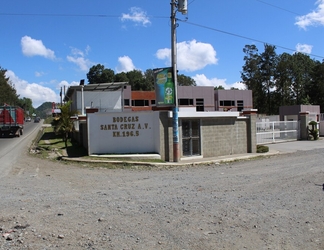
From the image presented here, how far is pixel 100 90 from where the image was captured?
36562 millimetres

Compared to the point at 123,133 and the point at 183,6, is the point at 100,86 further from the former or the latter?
the point at 183,6

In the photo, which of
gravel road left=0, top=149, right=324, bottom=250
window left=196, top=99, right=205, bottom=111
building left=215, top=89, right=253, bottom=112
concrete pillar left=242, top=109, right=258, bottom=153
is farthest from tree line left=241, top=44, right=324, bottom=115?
gravel road left=0, top=149, right=324, bottom=250

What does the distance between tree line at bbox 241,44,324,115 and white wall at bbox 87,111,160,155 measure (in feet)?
198

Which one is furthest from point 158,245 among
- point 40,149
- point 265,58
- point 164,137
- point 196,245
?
point 265,58

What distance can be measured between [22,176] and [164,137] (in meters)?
6.27

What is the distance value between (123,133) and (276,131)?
48.9 feet

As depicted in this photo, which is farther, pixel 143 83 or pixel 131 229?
pixel 143 83

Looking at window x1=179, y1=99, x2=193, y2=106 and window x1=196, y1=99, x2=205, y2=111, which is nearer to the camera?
window x1=179, y1=99, x2=193, y2=106

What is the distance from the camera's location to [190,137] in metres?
15.5

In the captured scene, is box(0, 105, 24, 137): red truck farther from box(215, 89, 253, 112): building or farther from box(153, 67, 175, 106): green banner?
box(215, 89, 253, 112): building

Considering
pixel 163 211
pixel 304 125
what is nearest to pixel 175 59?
pixel 163 211

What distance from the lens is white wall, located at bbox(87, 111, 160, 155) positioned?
583 inches

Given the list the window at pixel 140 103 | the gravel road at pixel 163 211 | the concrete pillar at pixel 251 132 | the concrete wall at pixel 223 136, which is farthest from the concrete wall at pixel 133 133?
the window at pixel 140 103

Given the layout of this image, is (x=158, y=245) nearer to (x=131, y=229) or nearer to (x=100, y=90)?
(x=131, y=229)
